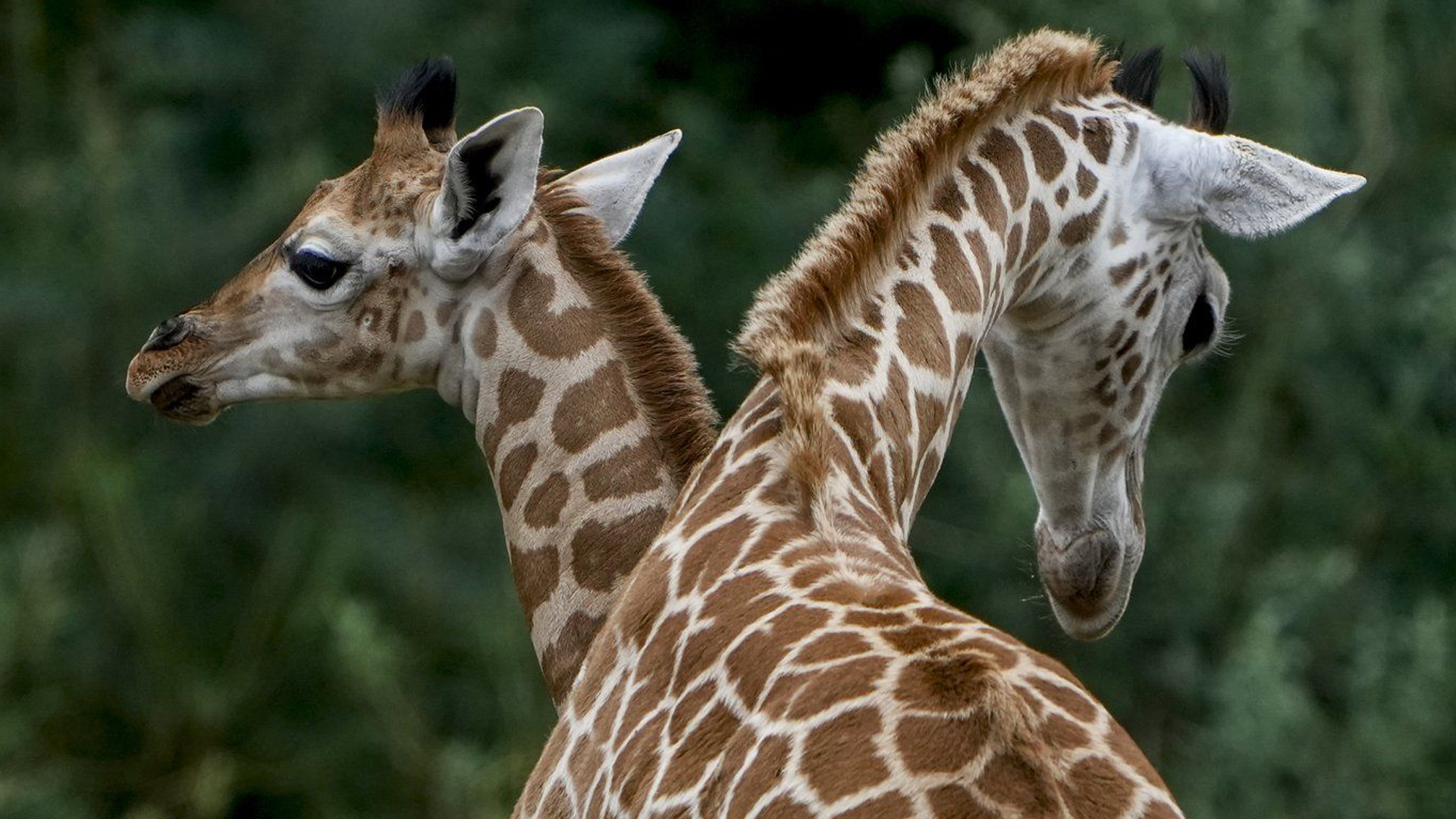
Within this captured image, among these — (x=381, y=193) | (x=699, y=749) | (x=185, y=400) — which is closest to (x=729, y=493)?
(x=699, y=749)

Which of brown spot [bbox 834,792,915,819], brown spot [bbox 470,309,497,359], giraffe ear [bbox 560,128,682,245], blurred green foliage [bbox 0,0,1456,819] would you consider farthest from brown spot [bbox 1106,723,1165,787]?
blurred green foliage [bbox 0,0,1456,819]

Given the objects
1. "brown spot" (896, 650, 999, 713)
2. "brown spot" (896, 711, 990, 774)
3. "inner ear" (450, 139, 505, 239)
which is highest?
"inner ear" (450, 139, 505, 239)

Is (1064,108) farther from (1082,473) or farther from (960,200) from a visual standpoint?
(1082,473)

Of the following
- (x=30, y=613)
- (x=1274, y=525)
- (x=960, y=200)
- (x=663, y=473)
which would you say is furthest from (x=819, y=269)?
(x=1274, y=525)

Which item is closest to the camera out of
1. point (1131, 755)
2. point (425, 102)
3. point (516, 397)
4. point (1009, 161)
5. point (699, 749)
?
point (1131, 755)

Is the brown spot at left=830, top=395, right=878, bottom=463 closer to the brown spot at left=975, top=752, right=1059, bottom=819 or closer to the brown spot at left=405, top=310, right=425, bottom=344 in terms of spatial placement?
the brown spot at left=975, top=752, right=1059, bottom=819

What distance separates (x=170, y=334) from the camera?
16.4ft

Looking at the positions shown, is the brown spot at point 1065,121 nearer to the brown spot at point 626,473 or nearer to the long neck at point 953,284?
the long neck at point 953,284

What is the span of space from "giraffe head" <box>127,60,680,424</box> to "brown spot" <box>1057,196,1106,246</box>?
1.06 meters

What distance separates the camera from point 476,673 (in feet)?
Result: 37.6

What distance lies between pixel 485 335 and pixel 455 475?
307 inches

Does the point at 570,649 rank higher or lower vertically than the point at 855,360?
lower

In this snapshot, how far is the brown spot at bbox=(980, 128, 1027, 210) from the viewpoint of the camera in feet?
14.5

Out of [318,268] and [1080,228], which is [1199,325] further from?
[318,268]
